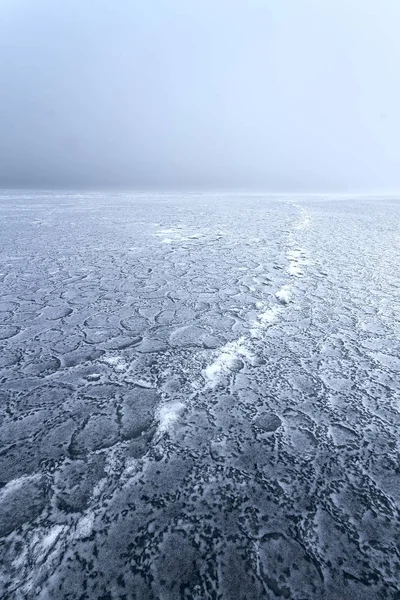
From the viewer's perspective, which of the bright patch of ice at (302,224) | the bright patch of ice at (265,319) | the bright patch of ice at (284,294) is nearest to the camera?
the bright patch of ice at (265,319)

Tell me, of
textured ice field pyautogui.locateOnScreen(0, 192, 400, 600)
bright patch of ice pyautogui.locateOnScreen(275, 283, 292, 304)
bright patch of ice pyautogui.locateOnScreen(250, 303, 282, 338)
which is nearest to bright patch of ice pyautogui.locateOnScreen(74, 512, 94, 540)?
textured ice field pyautogui.locateOnScreen(0, 192, 400, 600)

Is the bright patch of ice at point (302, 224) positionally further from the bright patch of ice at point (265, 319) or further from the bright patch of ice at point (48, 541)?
the bright patch of ice at point (48, 541)

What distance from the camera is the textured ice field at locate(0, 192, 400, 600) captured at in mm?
898

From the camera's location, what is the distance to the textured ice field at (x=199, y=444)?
898 mm

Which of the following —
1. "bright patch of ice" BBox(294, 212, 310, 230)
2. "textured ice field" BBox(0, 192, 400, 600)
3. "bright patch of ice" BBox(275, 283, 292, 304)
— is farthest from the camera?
"bright patch of ice" BBox(294, 212, 310, 230)

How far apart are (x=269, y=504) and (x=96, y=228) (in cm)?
729

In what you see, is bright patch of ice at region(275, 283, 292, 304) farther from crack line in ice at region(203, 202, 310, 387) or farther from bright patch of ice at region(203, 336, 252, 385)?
bright patch of ice at region(203, 336, 252, 385)

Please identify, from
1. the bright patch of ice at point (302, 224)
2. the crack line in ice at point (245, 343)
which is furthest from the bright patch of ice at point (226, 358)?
the bright patch of ice at point (302, 224)

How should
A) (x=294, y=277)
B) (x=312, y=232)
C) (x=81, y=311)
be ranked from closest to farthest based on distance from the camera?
(x=81, y=311), (x=294, y=277), (x=312, y=232)

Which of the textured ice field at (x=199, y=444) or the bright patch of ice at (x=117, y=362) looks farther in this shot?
the bright patch of ice at (x=117, y=362)

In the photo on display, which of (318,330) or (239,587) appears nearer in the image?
(239,587)

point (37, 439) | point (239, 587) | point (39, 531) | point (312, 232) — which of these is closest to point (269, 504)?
point (239, 587)

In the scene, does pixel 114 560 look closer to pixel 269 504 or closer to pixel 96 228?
pixel 269 504

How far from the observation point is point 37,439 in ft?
4.43
